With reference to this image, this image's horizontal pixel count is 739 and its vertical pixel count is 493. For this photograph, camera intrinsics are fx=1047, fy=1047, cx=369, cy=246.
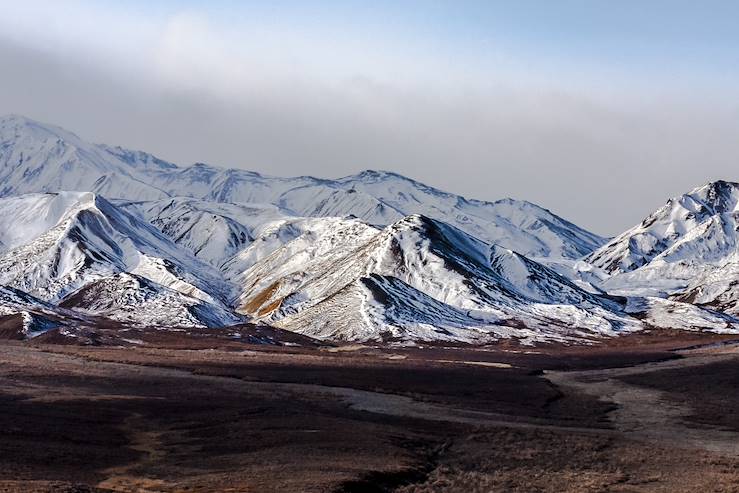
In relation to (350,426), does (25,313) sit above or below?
below

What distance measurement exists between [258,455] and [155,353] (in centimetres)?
7571

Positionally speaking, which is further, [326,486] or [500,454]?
[500,454]

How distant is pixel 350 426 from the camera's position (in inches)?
2564

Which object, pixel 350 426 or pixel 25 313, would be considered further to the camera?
pixel 25 313

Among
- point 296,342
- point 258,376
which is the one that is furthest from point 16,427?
point 296,342

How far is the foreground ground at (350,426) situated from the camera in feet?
162

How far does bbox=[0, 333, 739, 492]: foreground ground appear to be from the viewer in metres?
49.4

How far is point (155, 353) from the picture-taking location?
12669cm

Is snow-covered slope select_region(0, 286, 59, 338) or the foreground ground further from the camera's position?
snow-covered slope select_region(0, 286, 59, 338)

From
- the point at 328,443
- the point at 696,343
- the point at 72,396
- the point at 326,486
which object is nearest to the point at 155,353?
the point at 72,396

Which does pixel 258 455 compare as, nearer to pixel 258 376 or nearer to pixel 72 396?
pixel 72 396

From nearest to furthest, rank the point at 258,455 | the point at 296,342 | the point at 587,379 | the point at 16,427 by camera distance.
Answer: the point at 258,455, the point at 16,427, the point at 587,379, the point at 296,342

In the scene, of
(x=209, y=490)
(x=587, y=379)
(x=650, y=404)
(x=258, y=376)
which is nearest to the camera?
(x=209, y=490)

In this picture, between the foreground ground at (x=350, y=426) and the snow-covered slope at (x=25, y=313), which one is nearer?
the foreground ground at (x=350, y=426)
